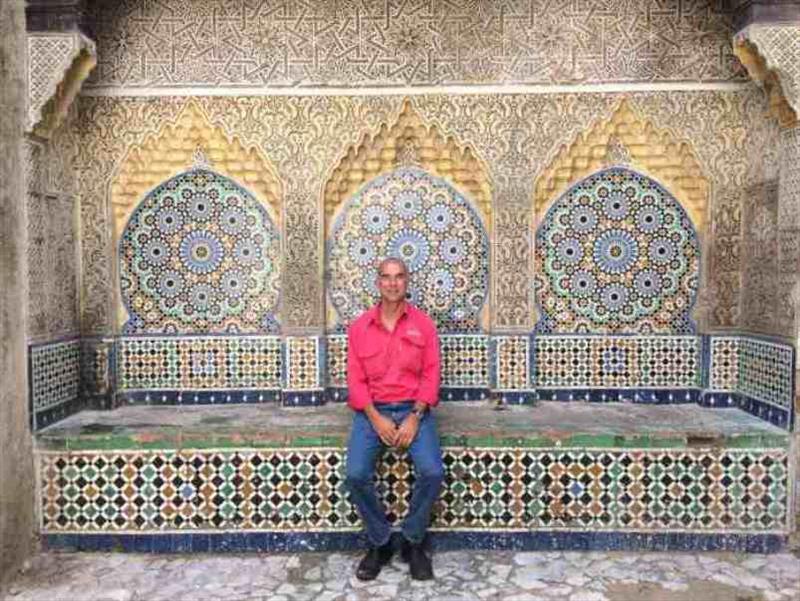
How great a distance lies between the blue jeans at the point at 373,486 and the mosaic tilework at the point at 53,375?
161cm

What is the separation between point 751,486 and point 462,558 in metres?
1.47

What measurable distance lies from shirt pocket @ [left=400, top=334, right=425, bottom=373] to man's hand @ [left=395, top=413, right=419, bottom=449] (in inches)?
9.5

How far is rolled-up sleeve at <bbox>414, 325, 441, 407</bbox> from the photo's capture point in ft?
10.4

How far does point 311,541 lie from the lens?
3377 mm

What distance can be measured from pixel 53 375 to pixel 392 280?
6.26 feet

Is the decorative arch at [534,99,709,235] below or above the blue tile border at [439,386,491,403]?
above

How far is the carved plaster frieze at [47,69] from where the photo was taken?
329 centimetres

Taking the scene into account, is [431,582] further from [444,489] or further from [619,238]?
[619,238]

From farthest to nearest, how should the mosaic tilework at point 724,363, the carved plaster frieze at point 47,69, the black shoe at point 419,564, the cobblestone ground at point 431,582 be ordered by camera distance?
the mosaic tilework at point 724,363, the carved plaster frieze at point 47,69, the black shoe at point 419,564, the cobblestone ground at point 431,582

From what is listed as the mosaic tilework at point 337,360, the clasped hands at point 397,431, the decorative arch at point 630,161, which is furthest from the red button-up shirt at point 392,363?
the decorative arch at point 630,161

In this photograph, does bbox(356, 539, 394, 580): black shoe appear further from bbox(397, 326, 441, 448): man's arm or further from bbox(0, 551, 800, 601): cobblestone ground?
bbox(397, 326, 441, 448): man's arm

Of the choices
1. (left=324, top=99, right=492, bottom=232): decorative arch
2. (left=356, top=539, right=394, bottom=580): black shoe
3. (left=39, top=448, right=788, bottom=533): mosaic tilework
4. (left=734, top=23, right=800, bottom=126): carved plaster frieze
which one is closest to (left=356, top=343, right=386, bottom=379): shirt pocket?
(left=39, top=448, right=788, bottom=533): mosaic tilework

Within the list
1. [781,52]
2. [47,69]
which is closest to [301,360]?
[47,69]

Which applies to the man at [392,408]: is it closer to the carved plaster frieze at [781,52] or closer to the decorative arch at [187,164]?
the decorative arch at [187,164]
